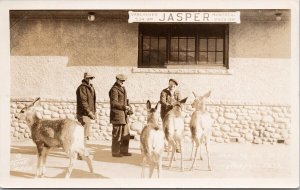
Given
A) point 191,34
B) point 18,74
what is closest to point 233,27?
point 191,34

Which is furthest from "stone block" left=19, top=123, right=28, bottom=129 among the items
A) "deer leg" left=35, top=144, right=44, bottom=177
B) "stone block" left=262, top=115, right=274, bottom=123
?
"stone block" left=262, top=115, right=274, bottom=123

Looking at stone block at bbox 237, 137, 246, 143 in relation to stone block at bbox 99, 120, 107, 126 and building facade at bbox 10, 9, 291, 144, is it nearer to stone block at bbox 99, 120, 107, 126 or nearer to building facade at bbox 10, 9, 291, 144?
building facade at bbox 10, 9, 291, 144

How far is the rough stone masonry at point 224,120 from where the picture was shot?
29.1ft

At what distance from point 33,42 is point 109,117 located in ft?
6.24

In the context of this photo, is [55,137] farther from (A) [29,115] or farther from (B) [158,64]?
(B) [158,64]

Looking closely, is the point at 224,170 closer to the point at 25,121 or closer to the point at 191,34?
the point at 191,34

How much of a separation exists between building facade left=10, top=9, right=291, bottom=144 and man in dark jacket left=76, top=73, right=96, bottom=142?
0.40 m

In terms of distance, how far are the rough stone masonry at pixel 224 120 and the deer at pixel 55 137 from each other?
585 millimetres

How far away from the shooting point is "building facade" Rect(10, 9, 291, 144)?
893 cm

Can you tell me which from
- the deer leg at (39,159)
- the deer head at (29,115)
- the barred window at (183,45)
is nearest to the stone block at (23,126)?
the deer head at (29,115)

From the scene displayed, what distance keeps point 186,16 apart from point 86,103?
2246mm

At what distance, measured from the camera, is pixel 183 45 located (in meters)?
9.44

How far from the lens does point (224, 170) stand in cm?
853

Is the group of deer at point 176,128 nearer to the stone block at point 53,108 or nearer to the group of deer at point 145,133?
the group of deer at point 145,133
